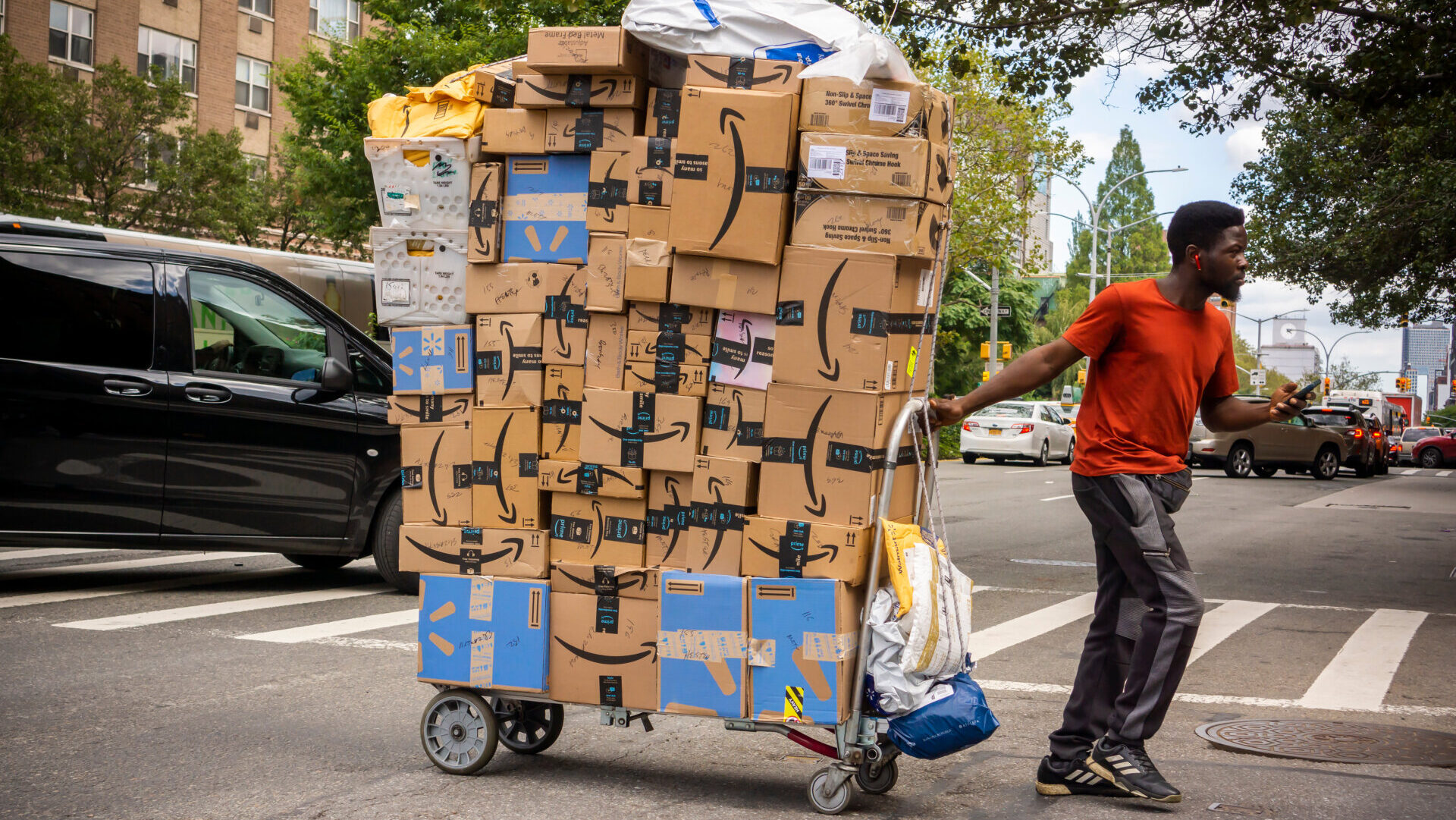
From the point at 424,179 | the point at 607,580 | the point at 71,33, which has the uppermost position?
the point at 71,33

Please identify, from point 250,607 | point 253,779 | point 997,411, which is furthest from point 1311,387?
point 997,411

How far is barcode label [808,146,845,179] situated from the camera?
4.18 m

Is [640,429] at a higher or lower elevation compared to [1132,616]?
higher

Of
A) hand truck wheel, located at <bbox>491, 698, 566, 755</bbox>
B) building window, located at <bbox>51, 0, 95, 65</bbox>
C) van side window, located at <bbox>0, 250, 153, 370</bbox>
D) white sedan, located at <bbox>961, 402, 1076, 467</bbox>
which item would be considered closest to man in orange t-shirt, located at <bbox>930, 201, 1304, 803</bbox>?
hand truck wheel, located at <bbox>491, 698, 566, 755</bbox>

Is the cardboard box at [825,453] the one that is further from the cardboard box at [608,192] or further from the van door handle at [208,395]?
the van door handle at [208,395]

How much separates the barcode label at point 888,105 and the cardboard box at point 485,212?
1.39 m

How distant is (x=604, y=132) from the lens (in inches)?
177

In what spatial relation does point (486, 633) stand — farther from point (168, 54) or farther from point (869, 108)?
point (168, 54)

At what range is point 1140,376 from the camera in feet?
14.6

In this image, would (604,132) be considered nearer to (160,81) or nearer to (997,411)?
(997,411)

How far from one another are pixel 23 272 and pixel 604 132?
17.1 feet

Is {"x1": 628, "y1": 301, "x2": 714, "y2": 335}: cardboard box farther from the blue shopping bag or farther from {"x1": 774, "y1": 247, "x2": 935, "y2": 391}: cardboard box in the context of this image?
the blue shopping bag

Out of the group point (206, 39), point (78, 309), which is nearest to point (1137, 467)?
point (78, 309)

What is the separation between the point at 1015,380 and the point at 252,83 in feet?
137
